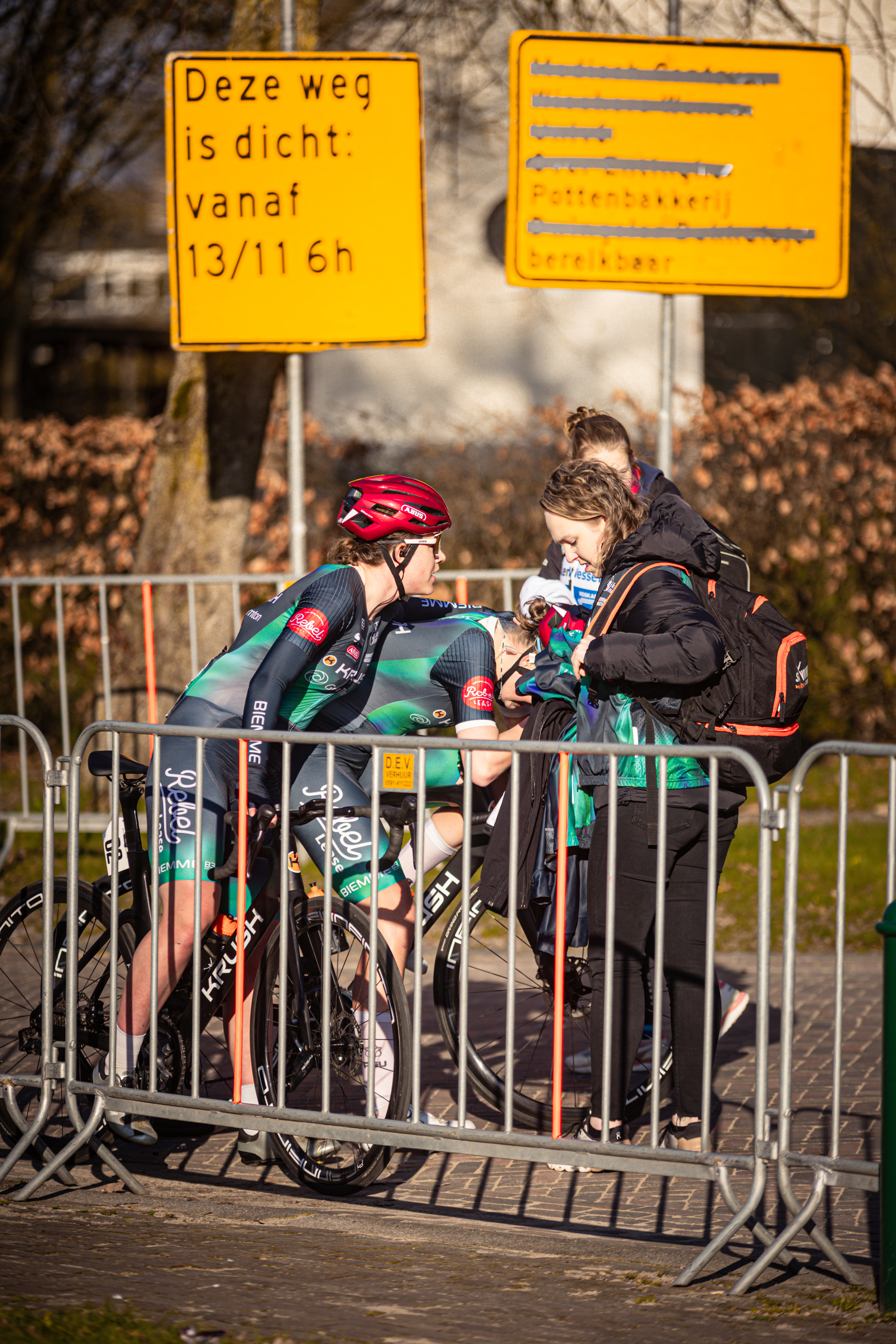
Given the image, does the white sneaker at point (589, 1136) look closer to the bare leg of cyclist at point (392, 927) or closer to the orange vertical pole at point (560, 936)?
the orange vertical pole at point (560, 936)

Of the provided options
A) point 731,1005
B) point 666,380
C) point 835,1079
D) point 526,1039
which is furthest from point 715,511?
point 835,1079

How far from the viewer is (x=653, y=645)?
13.3 ft

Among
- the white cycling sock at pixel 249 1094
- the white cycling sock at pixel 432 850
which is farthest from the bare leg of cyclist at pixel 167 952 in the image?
the white cycling sock at pixel 432 850

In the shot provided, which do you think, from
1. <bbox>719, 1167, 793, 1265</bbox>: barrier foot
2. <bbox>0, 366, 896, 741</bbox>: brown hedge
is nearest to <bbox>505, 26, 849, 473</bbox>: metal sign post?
<bbox>719, 1167, 793, 1265</bbox>: barrier foot

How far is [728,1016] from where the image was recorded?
5.03 m

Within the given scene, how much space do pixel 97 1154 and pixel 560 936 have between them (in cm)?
151

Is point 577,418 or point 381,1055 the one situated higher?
point 577,418

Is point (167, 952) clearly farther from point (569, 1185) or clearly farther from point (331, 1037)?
point (569, 1185)

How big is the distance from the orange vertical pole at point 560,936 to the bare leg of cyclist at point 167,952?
103 centimetres

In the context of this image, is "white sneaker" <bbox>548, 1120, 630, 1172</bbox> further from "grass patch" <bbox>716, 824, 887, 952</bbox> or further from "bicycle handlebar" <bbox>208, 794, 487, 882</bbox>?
"grass patch" <bbox>716, 824, 887, 952</bbox>

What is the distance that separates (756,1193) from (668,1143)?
754 mm

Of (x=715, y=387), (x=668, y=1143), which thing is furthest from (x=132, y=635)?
(x=715, y=387)

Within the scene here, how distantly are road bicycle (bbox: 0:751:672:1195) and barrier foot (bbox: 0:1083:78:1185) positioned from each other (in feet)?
0.15

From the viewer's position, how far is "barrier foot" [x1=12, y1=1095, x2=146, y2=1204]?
159 inches
